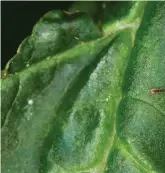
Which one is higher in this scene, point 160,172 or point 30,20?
point 30,20

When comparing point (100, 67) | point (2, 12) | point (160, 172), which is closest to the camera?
point (160, 172)

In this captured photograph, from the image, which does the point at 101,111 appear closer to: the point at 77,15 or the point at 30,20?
the point at 77,15

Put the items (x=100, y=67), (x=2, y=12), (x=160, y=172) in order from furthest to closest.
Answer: (x=2, y=12) → (x=100, y=67) → (x=160, y=172)

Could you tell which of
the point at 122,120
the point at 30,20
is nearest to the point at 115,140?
the point at 122,120

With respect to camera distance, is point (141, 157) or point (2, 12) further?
point (2, 12)

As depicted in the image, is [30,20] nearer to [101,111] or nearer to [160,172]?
[101,111]

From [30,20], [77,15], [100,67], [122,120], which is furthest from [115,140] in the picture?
[30,20]

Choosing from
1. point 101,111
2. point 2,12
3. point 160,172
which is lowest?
point 160,172
